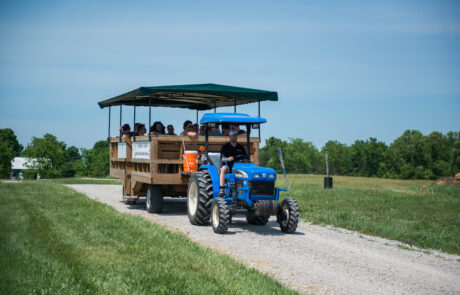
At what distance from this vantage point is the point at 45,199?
52.8ft

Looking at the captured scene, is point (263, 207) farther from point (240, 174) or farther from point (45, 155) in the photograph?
point (45, 155)

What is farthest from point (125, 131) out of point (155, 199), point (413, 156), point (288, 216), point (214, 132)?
point (413, 156)

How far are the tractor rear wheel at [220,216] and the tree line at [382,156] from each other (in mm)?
74584

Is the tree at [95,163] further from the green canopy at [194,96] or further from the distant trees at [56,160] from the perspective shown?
the green canopy at [194,96]

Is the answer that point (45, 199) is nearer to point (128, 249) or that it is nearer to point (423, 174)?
point (128, 249)

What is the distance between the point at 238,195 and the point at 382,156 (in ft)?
312

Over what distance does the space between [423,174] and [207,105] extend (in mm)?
75569

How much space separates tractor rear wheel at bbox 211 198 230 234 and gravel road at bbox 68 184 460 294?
0.51ft

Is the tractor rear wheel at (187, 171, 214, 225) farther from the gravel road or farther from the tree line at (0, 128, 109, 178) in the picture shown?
the tree line at (0, 128, 109, 178)

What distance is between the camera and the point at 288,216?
10.4m

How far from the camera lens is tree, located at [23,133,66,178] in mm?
86250

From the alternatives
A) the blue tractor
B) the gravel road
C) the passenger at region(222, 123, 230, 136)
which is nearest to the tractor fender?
the blue tractor

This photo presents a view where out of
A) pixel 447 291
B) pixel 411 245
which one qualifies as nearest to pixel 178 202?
pixel 411 245

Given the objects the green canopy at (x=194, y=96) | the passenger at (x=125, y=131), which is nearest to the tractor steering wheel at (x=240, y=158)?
the green canopy at (x=194, y=96)
